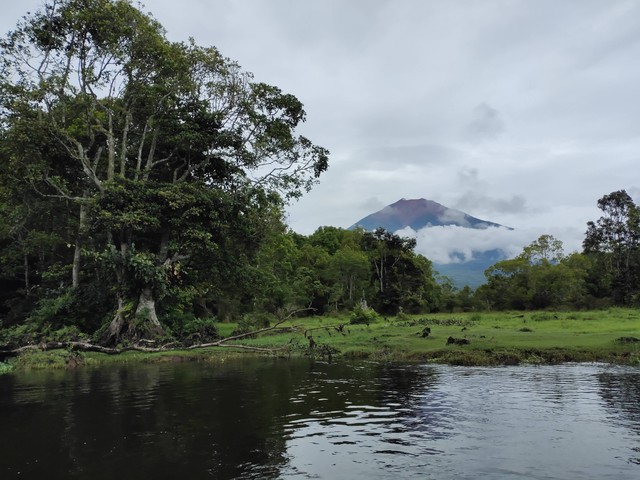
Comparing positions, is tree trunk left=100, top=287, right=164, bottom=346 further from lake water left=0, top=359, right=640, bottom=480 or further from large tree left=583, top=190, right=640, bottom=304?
large tree left=583, top=190, right=640, bottom=304

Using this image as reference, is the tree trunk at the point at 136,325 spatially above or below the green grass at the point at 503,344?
above

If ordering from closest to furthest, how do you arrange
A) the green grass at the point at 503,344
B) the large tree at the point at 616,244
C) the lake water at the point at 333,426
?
1. the lake water at the point at 333,426
2. the green grass at the point at 503,344
3. the large tree at the point at 616,244

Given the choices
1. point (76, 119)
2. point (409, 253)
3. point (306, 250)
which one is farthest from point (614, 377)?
point (306, 250)

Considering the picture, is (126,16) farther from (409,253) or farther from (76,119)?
(409,253)

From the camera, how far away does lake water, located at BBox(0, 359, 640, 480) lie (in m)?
10.9

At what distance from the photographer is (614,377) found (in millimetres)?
21844

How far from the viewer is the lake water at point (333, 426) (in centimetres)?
1095

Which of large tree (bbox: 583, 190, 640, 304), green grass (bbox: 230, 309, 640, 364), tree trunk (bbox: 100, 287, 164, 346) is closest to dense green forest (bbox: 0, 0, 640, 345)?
tree trunk (bbox: 100, 287, 164, 346)

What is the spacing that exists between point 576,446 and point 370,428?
18.1 ft

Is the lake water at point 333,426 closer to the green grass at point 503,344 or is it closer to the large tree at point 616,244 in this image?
the green grass at point 503,344

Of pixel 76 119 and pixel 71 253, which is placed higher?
pixel 76 119

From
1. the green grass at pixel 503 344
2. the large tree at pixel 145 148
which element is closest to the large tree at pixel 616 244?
the green grass at pixel 503 344

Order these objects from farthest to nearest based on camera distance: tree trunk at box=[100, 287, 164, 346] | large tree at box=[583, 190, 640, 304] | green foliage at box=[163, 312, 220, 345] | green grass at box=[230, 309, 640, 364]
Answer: large tree at box=[583, 190, 640, 304] → green foliage at box=[163, 312, 220, 345] → tree trunk at box=[100, 287, 164, 346] → green grass at box=[230, 309, 640, 364]

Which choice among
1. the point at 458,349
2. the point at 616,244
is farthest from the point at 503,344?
the point at 616,244
